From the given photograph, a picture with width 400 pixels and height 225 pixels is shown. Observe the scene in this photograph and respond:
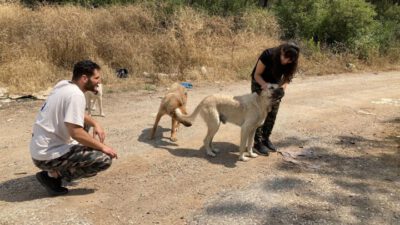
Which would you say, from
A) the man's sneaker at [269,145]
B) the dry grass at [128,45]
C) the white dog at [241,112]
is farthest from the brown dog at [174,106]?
the dry grass at [128,45]

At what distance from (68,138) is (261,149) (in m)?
3.21

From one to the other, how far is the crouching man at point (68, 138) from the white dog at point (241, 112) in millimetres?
2060

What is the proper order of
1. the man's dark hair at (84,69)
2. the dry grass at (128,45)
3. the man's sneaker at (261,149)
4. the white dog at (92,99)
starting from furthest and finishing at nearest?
the dry grass at (128,45) → the white dog at (92,99) → the man's sneaker at (261,149) → the man's dark hair at (84,69)

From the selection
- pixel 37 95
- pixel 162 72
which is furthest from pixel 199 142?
pixel 162 72

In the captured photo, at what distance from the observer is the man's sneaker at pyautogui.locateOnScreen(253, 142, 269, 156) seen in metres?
6.96

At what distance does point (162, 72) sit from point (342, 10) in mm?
8080

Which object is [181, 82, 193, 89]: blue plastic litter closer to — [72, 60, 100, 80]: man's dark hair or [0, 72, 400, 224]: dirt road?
[0, 72, 400, 224]: dirt road

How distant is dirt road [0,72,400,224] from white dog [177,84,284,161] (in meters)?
0.40

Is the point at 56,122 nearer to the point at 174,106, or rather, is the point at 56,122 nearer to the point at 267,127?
the point at 174,106

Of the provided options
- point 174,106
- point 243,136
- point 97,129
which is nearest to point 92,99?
point 174,106

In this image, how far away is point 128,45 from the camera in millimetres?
13438

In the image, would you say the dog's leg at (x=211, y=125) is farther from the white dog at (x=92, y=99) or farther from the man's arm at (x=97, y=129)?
the white dog at (x=92, y=99)

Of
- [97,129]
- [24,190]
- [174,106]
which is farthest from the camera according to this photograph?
[174,106]

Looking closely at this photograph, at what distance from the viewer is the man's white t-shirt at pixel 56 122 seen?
15.5 ft
